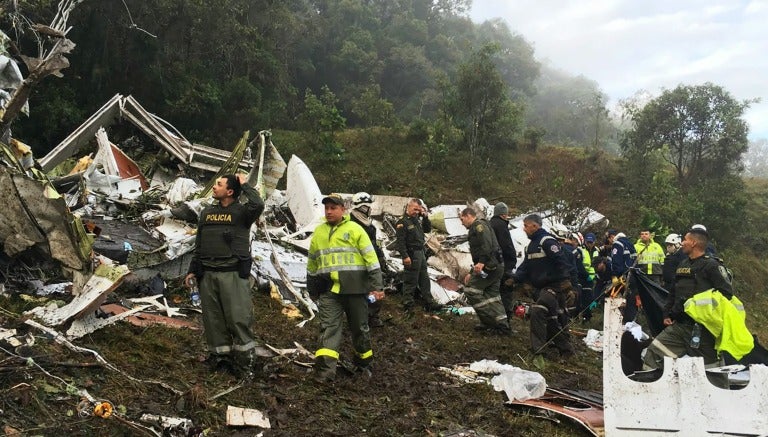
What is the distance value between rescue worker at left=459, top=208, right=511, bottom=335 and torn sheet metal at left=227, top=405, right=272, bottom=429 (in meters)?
3.38

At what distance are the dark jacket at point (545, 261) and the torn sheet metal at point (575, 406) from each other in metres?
1.42

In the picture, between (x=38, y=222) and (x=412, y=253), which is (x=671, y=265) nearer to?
(x=412, y=253)

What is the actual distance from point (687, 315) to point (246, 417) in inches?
130

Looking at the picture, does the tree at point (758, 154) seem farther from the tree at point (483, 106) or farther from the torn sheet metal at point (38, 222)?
the torn sheet metal at point (38, 222)

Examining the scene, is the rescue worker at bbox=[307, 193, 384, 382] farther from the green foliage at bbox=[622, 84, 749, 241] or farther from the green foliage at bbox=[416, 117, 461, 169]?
the green foliage at bbox=[416, 117, 461, 169]

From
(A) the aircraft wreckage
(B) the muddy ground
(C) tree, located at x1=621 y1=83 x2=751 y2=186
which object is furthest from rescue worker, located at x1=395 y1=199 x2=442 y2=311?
(C) tree, located at x1=621 y1=83 x2=751 y2=186

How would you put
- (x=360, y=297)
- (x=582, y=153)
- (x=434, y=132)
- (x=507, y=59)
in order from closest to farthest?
(x=360, y=297) < (x=434, y=132) < (x=582, y=153) < (x=507, y=59)

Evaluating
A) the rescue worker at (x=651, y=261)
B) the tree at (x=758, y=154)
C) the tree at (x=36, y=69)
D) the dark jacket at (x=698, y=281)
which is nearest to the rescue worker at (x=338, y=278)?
the dark jacket at (x=698, y=281)

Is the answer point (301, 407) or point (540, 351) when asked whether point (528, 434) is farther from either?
point (540, 351)

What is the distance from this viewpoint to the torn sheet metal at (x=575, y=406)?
3762 millimetres

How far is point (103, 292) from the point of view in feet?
13.7

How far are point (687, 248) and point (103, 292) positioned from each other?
4.55 m

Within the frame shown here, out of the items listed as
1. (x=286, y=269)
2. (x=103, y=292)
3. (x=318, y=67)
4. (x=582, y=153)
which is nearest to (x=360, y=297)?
(x=103, y=292)

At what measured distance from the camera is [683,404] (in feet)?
11.3
